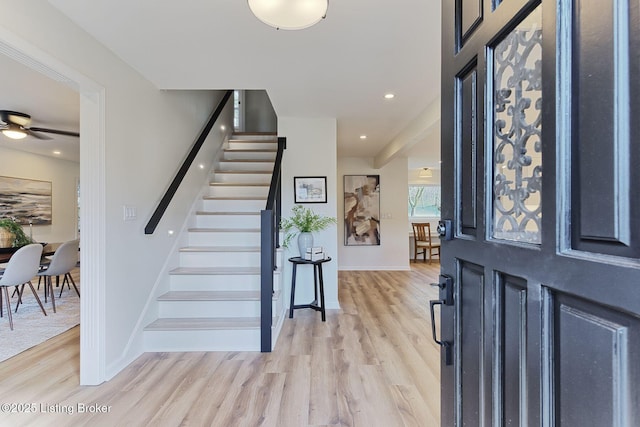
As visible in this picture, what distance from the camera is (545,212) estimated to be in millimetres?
621

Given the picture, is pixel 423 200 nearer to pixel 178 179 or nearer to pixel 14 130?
pixel 178 179

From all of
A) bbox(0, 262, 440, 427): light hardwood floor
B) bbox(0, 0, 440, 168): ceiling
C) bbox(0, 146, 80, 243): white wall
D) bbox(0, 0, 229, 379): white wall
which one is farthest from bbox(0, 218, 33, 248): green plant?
bbox(0, 0, 229, 379): white wall

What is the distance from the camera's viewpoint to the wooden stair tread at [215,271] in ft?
10.1

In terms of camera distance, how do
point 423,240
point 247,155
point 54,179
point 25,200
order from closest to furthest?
point 247,155
point 25,200
point 54,179
point 423,240

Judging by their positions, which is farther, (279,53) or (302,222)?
(302,222)

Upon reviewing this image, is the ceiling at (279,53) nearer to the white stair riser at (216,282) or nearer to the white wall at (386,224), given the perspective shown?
the white stair riser at (216,282)

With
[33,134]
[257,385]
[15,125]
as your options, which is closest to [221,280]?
[257,385]

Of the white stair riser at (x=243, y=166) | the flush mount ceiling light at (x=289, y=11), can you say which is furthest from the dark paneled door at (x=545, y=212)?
the white stair riser at (x=243, y=166)

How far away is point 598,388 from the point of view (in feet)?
1.70

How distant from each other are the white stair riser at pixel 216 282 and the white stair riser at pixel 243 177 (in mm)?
1746

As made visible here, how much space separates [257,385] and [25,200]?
6.09 m

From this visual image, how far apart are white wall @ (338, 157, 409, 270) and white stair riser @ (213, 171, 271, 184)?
7.71 feet

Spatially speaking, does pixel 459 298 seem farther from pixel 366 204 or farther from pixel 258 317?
pixel 366 204

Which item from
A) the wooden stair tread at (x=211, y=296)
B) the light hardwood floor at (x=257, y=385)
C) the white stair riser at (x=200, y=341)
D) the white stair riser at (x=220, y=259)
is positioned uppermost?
the white stair riser at (x=220, y=259)
